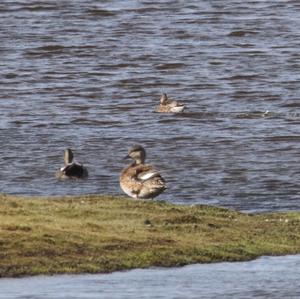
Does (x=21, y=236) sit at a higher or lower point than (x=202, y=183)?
higher

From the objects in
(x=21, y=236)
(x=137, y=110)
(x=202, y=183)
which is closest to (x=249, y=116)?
(x=137, y=110)

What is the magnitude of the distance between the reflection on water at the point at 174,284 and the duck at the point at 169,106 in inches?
645

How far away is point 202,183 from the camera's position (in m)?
22.4

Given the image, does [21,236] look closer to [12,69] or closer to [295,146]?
[295,146]

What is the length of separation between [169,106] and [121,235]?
51.9 ft

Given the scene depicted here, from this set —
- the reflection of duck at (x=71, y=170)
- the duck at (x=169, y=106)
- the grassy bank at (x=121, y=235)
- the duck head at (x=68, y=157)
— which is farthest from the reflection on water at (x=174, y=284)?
the duck at (x=169, y=106)

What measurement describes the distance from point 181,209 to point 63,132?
12526 millimetres

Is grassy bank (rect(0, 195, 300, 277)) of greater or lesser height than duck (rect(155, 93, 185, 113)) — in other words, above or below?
above

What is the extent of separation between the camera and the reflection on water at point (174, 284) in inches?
479

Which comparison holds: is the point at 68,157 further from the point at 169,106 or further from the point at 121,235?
the point at 121,235

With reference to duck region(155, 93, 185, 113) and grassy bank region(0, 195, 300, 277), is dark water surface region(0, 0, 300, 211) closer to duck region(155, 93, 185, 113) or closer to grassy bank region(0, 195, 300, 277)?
duck region(155, 93, 185, 113)

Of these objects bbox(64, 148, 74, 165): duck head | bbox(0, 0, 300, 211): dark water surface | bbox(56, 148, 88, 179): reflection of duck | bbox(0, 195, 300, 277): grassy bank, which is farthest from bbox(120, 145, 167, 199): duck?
bbox(64, 148, 74, 165): duck head

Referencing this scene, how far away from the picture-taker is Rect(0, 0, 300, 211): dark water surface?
2311 cm

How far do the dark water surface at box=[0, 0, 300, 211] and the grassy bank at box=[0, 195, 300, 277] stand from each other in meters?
4.40
